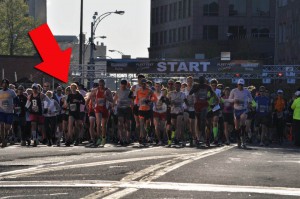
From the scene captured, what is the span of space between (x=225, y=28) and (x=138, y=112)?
80.0m

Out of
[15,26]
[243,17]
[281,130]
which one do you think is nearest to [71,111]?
[281,130]

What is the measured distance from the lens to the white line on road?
35.6 feet

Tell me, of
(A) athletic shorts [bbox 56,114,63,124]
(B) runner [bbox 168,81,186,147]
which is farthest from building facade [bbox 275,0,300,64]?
(B) runner [bbox 168,81,186,147]

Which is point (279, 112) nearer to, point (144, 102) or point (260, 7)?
point (144, 102)

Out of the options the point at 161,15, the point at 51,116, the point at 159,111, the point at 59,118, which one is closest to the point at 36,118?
the point at 51,116

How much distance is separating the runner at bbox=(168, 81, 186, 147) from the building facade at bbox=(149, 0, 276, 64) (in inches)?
2838

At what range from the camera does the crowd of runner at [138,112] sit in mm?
24562

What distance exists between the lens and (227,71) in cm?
6366

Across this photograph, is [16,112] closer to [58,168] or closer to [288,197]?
[58,168]

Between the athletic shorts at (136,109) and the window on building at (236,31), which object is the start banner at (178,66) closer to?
the athletic shorts at (136,109)

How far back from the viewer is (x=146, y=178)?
39.2ft

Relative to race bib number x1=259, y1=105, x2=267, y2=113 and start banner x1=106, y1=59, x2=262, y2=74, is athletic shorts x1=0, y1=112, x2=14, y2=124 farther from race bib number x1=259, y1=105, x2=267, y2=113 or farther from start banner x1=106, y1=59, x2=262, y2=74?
start banner x1=106, y1=59, x2=262, y2=74

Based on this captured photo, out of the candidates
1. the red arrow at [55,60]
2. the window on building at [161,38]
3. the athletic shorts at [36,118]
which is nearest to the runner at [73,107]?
the athletic shorts at [36,118]

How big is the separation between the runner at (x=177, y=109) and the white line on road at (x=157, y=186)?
14428 millimetres
